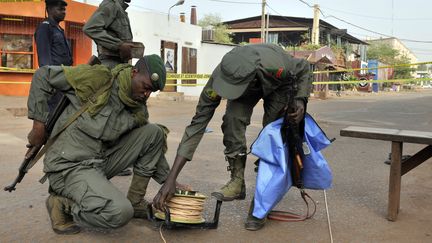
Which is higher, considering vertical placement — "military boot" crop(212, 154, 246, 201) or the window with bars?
the window with bars

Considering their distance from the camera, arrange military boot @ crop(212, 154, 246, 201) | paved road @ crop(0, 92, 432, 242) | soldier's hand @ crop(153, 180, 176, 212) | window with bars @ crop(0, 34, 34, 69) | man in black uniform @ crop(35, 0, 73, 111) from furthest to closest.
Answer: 1. window with bars @ crop(0, 34, 34, 69)
2. man in black uniform @ crop(35, 0, 73, 111)
3. military boot @ crop(212, 154, 246, 201)
4. paved road @ crop(0, 92, 432, 242)
5. soldier's hand @ crop(153, 180, 176, 212)

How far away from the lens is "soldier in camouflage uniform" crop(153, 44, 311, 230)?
3092mm

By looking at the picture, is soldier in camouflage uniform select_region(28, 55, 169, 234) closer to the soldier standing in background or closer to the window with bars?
the soldier standing in background

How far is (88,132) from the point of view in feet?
A: 9.55

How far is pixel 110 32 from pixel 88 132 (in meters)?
1.84

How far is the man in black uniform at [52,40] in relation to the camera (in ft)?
14.4

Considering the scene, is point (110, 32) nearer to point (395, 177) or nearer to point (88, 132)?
point (88, 132)

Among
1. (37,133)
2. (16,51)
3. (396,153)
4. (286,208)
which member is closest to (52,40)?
(37,133)

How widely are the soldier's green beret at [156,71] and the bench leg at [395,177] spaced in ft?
5.65

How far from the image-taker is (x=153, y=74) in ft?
9.45

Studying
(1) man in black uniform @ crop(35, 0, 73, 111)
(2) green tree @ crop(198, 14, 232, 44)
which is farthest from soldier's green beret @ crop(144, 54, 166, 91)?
(2) green tree @ crop(198, 14, 232, 44)

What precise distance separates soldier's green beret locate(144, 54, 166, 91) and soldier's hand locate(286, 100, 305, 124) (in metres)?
0.89

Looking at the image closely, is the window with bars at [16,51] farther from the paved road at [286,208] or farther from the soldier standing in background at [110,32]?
the soldier standing in background at [110,32]

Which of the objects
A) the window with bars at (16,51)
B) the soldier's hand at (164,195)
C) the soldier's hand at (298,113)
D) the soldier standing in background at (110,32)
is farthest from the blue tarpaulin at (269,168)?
the window with bars at (16,51)
